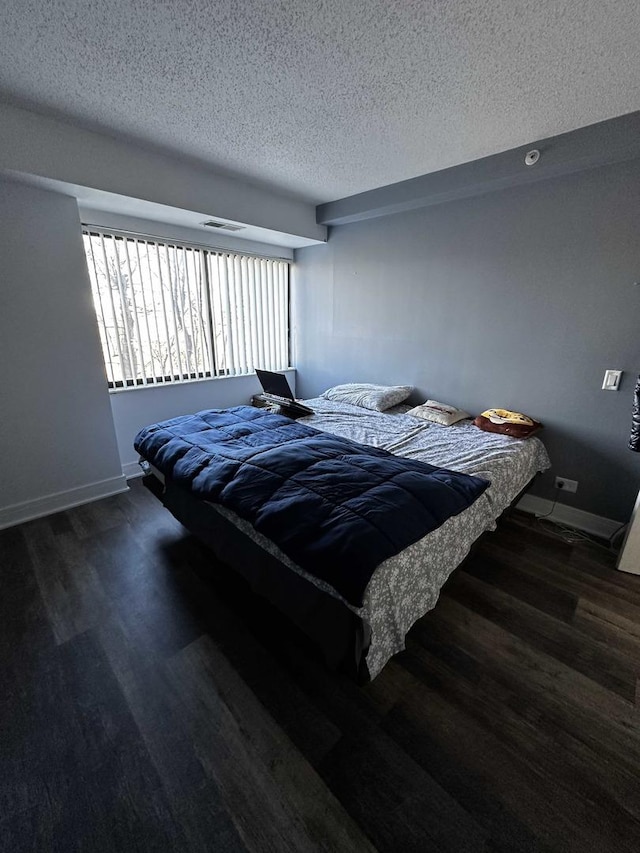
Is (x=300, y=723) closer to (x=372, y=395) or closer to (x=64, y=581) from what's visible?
(x=64, y=581)

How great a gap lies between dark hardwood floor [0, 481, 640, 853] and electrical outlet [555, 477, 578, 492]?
0.67 m

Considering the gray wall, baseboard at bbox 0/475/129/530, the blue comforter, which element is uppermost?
the gray wall

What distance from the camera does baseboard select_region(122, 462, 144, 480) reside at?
3076 mm

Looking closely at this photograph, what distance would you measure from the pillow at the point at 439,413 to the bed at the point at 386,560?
0.23m

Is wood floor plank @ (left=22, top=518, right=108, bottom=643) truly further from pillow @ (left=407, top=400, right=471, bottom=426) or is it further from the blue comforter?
pillow @ (left=407, top=400, right=471, bottom=426)

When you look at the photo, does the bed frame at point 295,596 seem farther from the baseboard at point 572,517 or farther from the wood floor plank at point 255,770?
the baseboard at point 572,517

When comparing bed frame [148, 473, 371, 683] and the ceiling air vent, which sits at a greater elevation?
the ceiling air vent

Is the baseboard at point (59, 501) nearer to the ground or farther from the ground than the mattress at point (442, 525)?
nearer to the ground

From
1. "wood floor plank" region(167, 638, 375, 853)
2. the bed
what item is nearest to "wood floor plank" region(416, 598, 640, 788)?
the bed

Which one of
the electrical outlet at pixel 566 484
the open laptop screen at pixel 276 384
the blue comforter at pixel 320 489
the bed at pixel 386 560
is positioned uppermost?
the open laptop screen at pixel 276 384

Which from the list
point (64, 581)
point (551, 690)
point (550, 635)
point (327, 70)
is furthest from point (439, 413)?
point (64, 581)

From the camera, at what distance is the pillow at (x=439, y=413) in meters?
2.67

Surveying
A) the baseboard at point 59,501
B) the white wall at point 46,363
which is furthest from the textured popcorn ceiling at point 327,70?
the baseboard at point 59,501

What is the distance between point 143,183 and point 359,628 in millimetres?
2955
